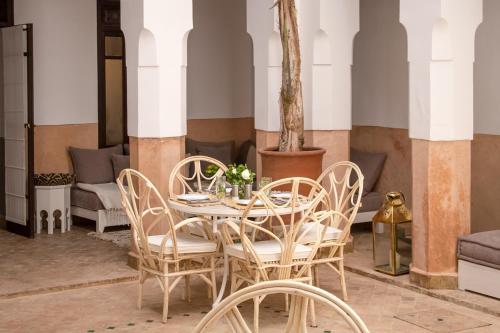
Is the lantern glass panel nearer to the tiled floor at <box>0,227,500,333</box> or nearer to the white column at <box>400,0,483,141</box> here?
the tiled floor at <box>0,227,500,333</box>

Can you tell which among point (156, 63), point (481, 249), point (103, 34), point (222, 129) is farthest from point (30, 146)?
point (481, 249)

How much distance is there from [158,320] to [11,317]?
1.20 metres

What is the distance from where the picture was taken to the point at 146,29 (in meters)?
8.38

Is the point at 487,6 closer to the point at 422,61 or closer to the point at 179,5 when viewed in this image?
the point at 422,61

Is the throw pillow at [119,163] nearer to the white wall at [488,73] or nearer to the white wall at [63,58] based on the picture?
the white wall at [63,58]

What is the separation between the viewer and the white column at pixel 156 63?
27.6 feet

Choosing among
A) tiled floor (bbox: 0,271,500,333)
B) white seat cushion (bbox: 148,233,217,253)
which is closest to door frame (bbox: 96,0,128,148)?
tiled floor (bbox: 0,271,500,333)

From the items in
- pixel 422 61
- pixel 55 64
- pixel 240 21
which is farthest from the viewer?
pixel 240 21

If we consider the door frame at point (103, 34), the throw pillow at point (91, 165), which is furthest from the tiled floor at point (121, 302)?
the door frame at point (103, 34)

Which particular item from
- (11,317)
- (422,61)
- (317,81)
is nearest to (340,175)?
(317,81)

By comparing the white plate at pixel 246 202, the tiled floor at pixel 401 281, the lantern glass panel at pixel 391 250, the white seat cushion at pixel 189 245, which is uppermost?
the white plate at pixel 246 202

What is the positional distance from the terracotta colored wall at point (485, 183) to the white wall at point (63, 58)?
5048 millimetres

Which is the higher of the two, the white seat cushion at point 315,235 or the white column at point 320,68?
the white column at point 320,68

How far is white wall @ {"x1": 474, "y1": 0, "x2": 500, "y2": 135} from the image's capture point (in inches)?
372
